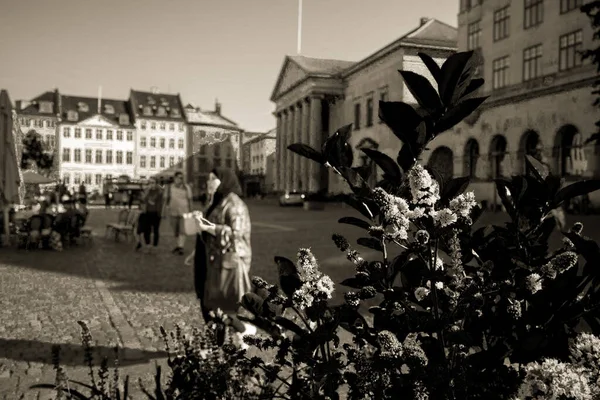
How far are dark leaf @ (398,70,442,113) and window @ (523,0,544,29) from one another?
31.6 metres

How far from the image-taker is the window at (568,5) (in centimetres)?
2752

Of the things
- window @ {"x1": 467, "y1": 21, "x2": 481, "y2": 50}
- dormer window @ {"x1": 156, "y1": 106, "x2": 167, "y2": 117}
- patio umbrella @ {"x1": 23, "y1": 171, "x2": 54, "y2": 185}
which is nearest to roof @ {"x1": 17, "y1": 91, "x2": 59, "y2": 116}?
dormer window @ {"x1": 156, "y1": 106, "x2": 167, "y2": 117}

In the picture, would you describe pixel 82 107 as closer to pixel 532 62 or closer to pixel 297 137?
pixel 297 137

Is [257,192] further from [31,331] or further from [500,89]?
[31,331]

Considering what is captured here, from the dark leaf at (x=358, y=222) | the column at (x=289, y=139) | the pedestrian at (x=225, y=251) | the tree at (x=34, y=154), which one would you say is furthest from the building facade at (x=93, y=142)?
the dark leaf at (x=358, y=222)

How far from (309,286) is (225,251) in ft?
14.5

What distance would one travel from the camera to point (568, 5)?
2798 cm

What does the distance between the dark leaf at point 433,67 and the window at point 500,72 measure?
1282 inches

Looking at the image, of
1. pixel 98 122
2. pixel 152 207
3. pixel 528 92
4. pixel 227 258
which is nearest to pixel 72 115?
A: pixel 98 122

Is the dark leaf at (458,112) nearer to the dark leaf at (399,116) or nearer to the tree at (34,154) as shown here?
the dark leaf at (399,116)

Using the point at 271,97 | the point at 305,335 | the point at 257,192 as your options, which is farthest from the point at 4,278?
the point at 271,97

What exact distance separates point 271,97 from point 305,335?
270 feet

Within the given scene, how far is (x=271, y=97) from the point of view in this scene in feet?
271

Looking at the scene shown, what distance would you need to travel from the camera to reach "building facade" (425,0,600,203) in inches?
1059
